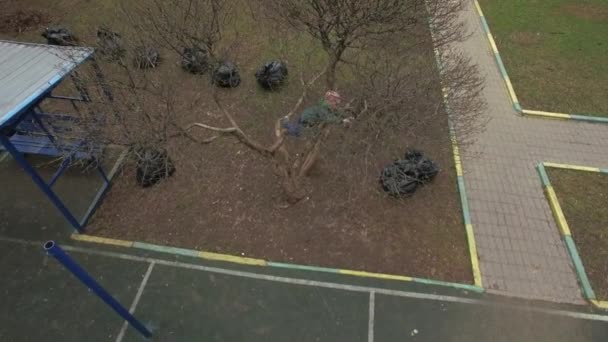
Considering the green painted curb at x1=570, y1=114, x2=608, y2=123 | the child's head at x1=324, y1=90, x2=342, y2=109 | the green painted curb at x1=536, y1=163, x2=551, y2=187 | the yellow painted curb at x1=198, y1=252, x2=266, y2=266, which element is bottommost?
the yellow painted curb at x1=198, y1=252, x2=266, y2=266

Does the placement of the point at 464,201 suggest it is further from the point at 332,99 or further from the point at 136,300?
the point at 136,300

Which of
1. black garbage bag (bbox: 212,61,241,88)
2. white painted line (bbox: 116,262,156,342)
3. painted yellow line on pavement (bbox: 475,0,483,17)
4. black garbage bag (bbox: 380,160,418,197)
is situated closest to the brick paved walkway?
black garbage bag (bbox: 380,160,418,197)

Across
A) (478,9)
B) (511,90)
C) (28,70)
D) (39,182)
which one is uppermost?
(478,9)

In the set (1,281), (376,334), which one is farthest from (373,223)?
(1,281)

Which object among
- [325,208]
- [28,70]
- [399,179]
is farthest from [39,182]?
[399,179]

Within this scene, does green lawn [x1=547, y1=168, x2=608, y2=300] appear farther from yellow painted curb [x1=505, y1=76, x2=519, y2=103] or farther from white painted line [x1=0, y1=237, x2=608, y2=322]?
yellow painted curb [x1=505, y1=76, x2=519, y2=103]

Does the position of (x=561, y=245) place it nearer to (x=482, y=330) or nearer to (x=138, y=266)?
(x=482, y=330)
